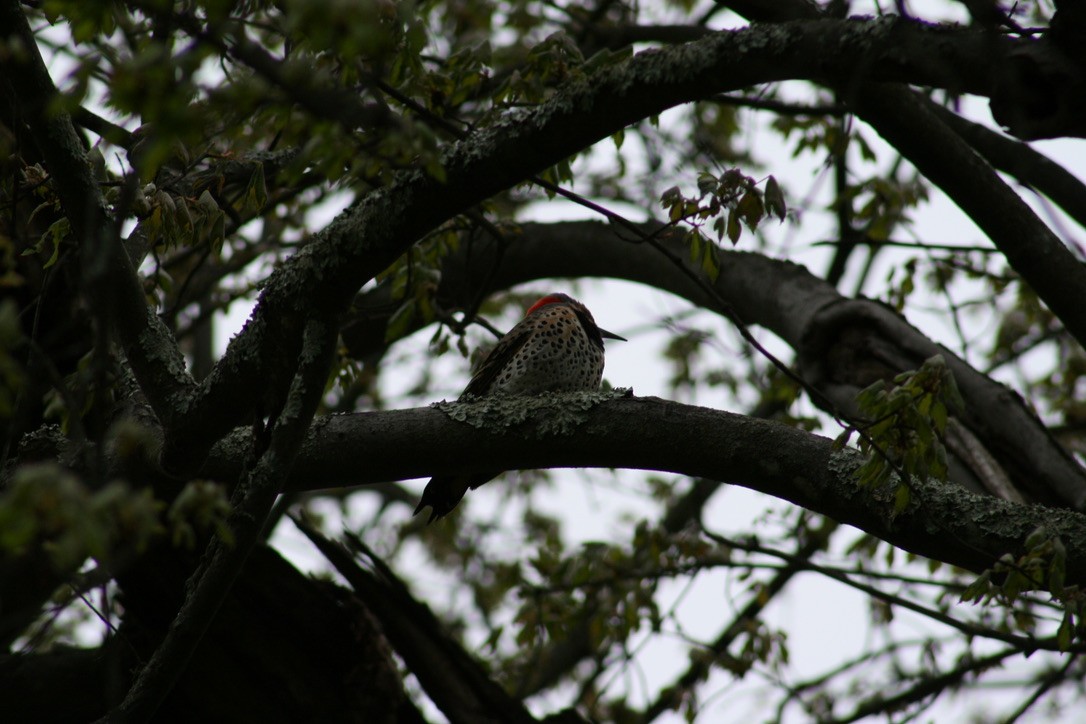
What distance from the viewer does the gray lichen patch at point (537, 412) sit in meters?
3.30

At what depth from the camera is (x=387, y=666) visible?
4727 mm

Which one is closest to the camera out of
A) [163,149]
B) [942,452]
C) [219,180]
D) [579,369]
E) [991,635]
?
[163,149]

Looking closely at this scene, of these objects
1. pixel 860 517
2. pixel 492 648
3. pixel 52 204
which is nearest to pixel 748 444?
pixel 860 517

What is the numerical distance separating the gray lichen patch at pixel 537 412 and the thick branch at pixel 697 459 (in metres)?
0.01

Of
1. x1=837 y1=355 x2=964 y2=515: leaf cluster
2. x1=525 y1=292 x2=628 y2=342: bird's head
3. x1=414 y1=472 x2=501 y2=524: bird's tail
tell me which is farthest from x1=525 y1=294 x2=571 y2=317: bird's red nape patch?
x1=837 y1=355 x2=964 y2=515: leaf cluster

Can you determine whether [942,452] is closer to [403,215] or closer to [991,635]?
[403,215]

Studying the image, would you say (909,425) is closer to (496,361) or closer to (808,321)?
(808,321)

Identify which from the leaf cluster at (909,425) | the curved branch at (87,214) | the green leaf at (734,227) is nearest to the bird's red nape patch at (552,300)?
the green leaf at (734,227)

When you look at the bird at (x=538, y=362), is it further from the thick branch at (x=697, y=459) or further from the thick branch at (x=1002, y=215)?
the thick branch at (x=1002, y=215)

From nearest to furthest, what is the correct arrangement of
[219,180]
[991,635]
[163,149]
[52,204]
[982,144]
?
1. [163,149]
2. [52,204]
3. [219,180]
4. [982,144]
5. [991,635]

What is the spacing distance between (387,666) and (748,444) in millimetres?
2330

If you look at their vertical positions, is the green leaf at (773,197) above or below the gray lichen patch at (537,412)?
above

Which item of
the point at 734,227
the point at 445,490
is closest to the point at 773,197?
the point at 734,227

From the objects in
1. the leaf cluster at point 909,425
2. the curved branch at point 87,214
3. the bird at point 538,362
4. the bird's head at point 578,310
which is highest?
the bird's head at point 578,310
